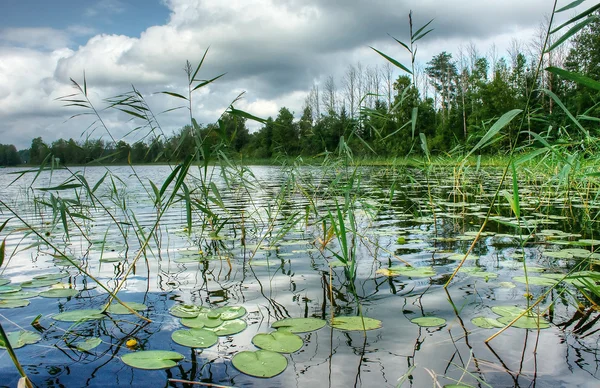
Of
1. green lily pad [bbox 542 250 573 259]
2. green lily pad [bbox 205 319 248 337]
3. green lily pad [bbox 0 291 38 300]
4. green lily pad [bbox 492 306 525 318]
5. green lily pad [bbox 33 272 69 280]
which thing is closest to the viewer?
green lily pad [bbox 205 319 248 337]

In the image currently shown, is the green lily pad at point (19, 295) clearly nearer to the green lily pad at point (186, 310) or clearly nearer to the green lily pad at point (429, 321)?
the green lily pad at point (186, 310)

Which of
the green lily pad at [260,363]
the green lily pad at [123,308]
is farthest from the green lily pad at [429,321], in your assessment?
the green lily pad at [123,308]

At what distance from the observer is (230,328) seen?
190cm

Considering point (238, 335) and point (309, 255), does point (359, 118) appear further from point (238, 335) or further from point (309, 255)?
point (238, 335)

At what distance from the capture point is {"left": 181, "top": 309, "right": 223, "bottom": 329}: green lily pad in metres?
1.94

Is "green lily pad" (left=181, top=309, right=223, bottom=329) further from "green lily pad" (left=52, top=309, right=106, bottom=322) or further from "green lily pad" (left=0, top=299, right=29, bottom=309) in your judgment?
"green lily pad" (left=0, top=299, right=29, bottom=309)

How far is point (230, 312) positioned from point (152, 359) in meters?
0.56

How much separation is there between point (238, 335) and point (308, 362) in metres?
0.42

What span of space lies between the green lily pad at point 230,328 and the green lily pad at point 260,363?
255mm

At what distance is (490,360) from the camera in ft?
5.23

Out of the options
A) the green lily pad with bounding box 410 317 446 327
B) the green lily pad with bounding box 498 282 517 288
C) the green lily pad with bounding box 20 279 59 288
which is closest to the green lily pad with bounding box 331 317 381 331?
the green lily pad with bounding box 410 317 446 327

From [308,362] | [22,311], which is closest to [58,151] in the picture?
[22,311]

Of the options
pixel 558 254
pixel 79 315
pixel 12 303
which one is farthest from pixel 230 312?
pixel 558 254

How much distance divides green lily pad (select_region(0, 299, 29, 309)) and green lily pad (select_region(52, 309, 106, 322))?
37 cm
